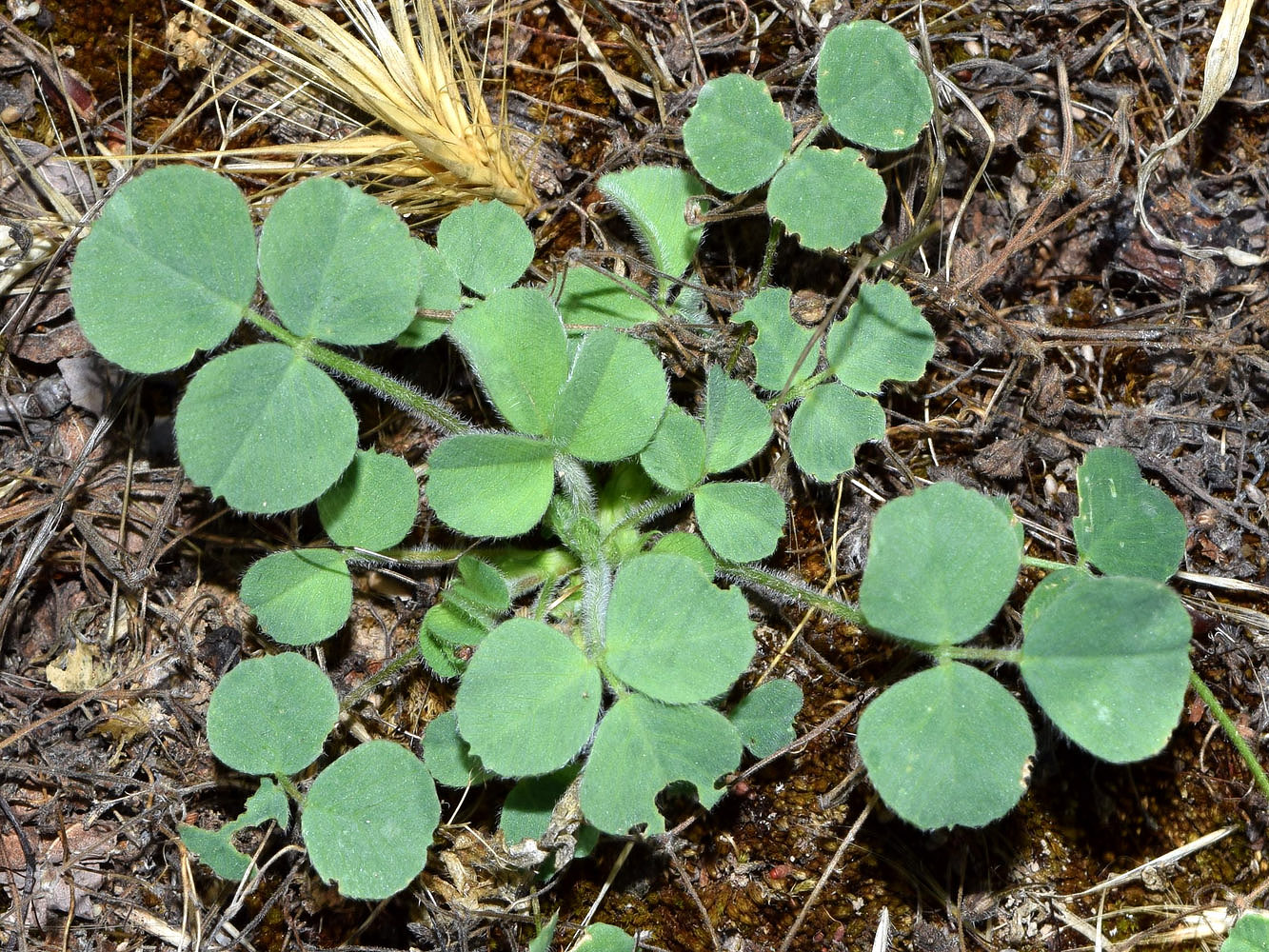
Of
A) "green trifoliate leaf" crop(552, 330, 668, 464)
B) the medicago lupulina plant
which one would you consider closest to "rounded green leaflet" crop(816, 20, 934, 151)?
the medicago lupulina plant

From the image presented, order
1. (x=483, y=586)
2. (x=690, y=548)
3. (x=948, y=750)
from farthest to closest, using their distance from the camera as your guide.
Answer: (x=690, y=548) → (x=483, y=586) → (x=948, y=750)

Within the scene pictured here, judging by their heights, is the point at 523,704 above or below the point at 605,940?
above

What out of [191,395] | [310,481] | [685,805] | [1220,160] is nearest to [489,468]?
[310,481]

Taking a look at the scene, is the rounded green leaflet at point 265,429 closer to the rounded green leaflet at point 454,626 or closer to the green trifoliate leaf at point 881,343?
the rounded green leaflet at point 454,626

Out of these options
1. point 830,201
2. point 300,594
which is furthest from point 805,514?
point 300,594

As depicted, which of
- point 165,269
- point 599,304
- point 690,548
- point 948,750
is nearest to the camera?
point 948,750

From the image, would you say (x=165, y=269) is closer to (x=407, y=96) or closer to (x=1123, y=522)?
(x=407, y=96)

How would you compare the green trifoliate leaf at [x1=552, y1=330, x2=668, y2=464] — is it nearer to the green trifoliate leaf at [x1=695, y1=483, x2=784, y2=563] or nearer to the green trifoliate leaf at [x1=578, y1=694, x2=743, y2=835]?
the green trifoliate leaf at [x1=695, y1=483, x2=784, y2=563]

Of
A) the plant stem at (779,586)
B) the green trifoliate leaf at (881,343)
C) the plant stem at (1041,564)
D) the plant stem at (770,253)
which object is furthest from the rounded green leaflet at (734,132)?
the plant stem at (1041,564)

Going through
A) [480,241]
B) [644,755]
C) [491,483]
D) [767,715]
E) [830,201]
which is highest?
[480,241]
